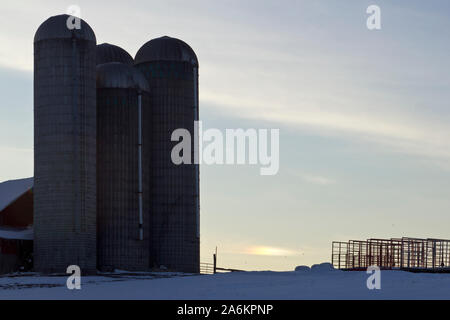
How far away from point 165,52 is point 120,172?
16.6m

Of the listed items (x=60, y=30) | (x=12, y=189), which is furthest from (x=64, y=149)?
(x=12, y=189)

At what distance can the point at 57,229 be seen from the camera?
3797 inches

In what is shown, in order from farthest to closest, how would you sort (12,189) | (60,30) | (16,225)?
(12,189) → (16,225) → (60,30)

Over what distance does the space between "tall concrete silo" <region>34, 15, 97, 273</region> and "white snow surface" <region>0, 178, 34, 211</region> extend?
45.1 ft

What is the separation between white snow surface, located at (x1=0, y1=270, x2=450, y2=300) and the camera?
175 feet

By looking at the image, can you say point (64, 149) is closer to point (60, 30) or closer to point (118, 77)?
point (118, 77)

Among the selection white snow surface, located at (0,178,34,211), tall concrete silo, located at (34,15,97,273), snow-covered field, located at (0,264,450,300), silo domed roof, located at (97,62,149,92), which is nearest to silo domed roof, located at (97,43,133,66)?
silo domed roof, located at (97,62,149,92)

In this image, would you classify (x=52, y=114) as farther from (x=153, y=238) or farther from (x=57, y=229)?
(x=153, y=238)

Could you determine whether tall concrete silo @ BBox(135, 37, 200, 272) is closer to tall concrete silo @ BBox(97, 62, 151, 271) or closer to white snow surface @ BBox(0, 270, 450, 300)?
tall concrete silo @ BBox(97, 62, 151, 271)

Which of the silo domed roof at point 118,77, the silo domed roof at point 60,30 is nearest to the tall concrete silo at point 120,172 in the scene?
the silo domed roof at point 118,77

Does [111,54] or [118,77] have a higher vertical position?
[111,54]

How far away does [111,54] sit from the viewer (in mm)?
114750

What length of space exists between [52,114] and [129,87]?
10.2m
